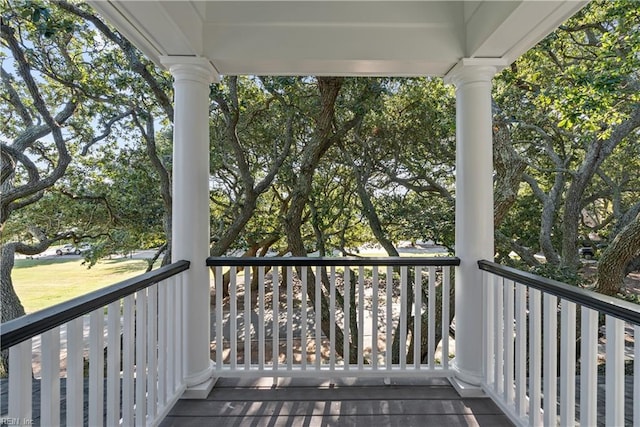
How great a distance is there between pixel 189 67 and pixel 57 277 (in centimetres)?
607

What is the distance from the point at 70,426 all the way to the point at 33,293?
6.84 meters

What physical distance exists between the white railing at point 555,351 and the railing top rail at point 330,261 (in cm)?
33

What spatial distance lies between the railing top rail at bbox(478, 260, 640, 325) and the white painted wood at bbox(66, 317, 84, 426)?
2105mm

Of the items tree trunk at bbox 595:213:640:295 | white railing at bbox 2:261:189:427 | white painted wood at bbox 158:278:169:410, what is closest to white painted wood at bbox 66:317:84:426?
white railing at bbox 2:261:189:427

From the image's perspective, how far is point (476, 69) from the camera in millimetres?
2402

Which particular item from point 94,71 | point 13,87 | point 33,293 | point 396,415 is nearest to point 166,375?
point 396,415

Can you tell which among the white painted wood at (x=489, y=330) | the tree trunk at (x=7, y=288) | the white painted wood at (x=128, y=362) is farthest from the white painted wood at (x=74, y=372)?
the tree trunk at (x=7, y=288)

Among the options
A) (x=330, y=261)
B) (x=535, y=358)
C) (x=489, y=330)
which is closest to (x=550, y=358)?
(x=535, y=358)

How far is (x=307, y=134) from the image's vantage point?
5.58 m

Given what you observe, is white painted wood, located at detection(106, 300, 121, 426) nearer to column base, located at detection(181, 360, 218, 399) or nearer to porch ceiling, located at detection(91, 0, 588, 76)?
column base, located at detection(181, 360, 218, 399)

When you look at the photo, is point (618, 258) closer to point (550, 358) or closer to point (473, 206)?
point (473, 206)

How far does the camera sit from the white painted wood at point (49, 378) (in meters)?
1.19

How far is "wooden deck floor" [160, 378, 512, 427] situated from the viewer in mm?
2049

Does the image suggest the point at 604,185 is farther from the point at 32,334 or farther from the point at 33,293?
the point at 33,293
